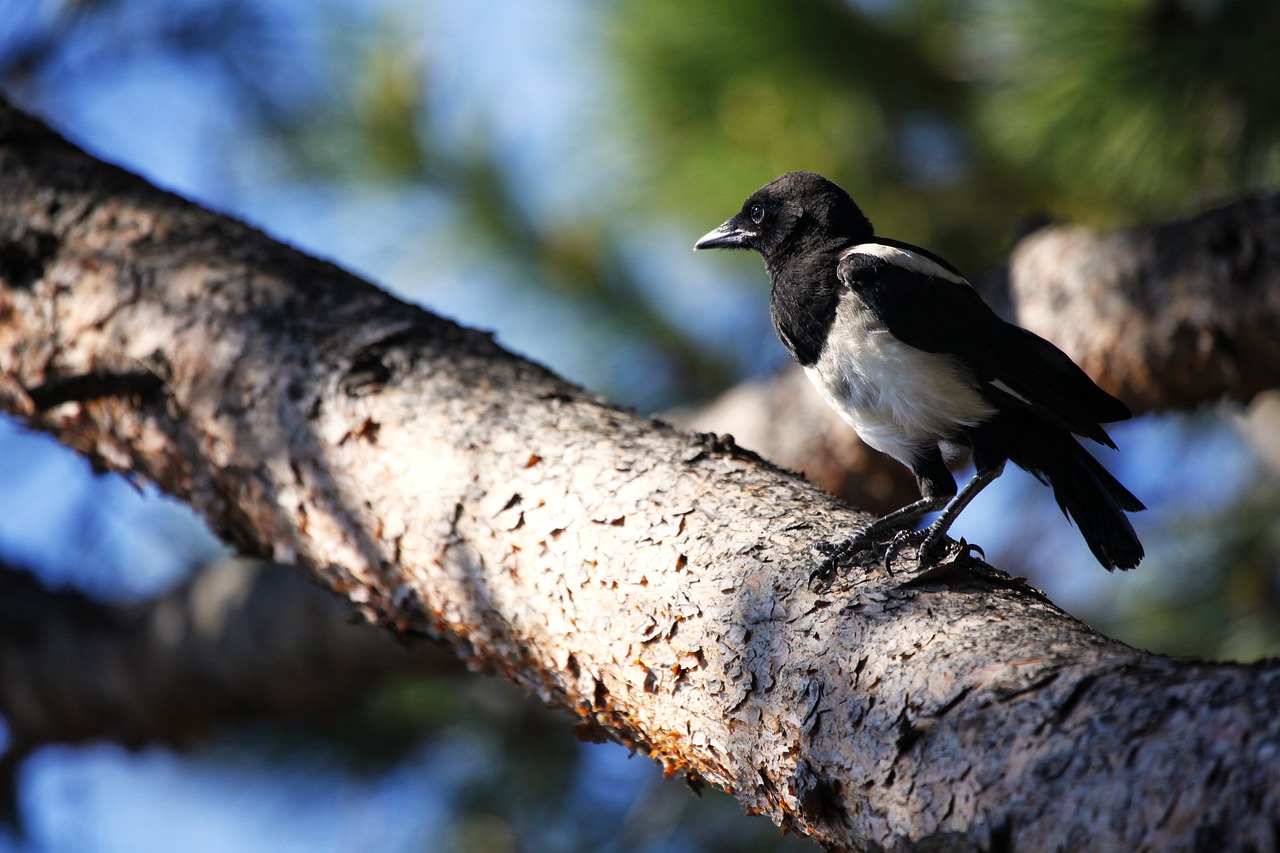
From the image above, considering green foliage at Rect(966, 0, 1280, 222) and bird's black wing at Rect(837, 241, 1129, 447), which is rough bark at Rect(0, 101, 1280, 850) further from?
green foliage at Rect(966, 0, 1280, 222)

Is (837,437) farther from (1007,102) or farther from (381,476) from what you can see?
(381,476)

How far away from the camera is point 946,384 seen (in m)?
2.06

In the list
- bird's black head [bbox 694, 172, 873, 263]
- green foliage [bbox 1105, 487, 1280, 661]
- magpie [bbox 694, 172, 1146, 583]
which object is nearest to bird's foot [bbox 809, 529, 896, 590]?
A: magpie [bbox 694, 172, 1146, 583]

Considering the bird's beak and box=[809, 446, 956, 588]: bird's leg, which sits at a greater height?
the bird's beak

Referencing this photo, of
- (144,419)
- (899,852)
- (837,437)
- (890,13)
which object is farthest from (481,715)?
(899,852)

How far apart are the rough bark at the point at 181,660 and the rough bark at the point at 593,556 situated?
105 cm

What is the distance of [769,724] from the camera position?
4.46ft

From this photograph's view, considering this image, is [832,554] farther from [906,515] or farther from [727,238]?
[727,238]

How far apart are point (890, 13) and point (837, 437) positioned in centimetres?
147

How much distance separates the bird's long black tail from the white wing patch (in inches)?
15.0

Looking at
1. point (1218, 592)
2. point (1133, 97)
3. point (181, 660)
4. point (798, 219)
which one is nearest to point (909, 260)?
point (798, 219)

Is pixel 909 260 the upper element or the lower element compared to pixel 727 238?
lower

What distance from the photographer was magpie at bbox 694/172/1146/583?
203cm

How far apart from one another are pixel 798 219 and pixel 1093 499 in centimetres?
87
